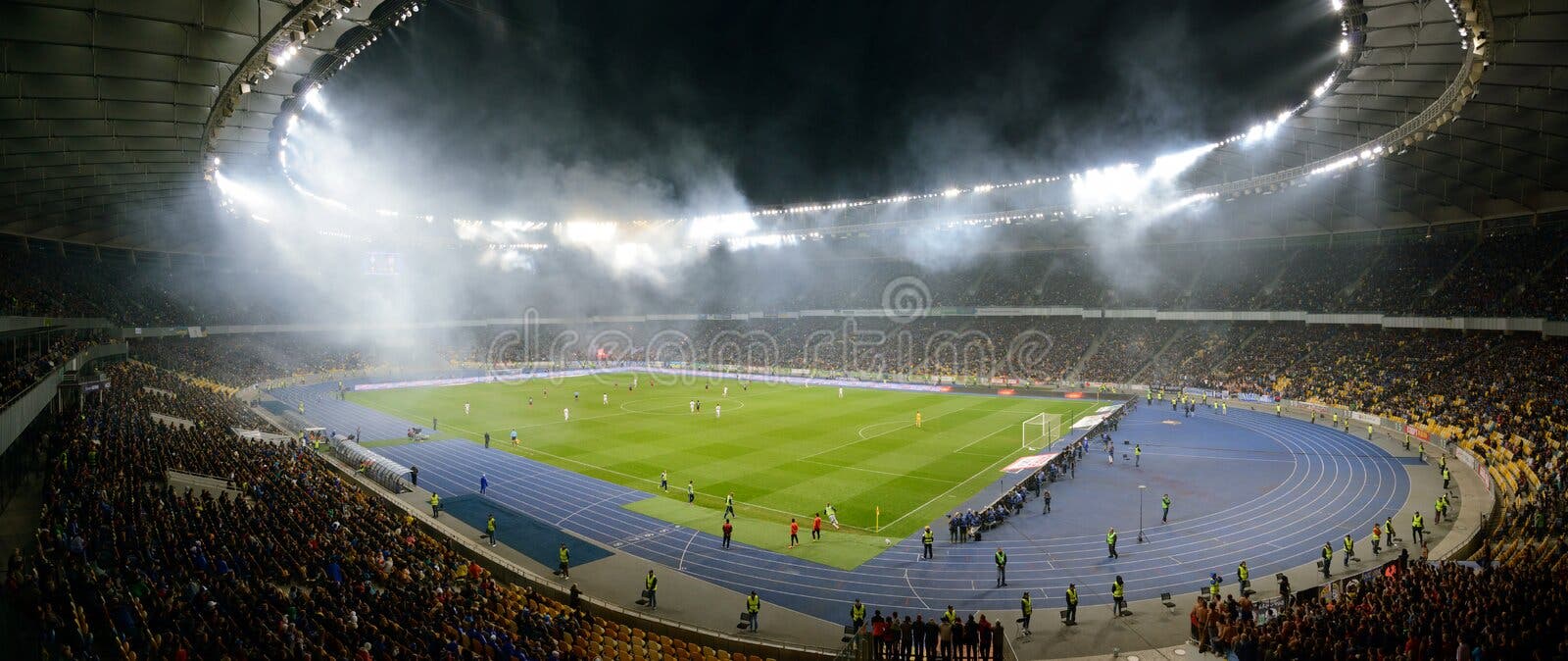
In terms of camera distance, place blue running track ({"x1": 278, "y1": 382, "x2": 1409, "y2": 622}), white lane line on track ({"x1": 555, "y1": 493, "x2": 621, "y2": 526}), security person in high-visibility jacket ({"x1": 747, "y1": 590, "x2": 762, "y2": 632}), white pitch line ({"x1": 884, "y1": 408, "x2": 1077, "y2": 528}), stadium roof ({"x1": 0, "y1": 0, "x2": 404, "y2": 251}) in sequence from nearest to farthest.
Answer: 1. stadium roof ({"x1": 0, "y1": 0, "x2": 404, "y2": 251})
2. security person in high-visibility jacket ({"x1": 747, "y1": 590, "x2": 762, "y2": 632})
3. blue running track ({"x1": 278, "y1": 382, "x2": 1409, "y2": 622})
4. white pitch line ({"x1": 884, "y1": 408, "x2": 1077, "y2": 528})
5. white lane line on track ({"x1": 555, "y1": 493, "x2": 621, "y2": 526})

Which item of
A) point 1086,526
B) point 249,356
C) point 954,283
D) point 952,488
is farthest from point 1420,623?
point 249,356

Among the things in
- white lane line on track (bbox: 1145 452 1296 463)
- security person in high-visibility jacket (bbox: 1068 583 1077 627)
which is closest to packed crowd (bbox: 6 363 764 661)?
security person in high-visibility jacket (bbox: 1068 583 1077 627)

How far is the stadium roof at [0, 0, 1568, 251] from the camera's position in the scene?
16.1m

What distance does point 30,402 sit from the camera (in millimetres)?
22234

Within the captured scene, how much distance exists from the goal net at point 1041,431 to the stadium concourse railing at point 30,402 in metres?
33.7

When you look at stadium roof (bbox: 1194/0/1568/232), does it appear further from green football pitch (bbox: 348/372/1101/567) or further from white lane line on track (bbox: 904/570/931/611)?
white lane line on track (bbox: 904/570/931/611)

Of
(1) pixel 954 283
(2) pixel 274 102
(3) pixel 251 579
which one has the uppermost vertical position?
(2) pixel 274 102

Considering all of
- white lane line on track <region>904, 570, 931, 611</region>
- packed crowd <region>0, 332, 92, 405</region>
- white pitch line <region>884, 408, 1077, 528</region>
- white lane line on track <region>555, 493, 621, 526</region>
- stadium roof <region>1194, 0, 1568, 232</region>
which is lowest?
white lane line on track <region>904, 570, 931, 611</region>

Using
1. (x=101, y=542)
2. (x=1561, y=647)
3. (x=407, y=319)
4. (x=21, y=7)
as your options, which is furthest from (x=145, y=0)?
(x=407, y=319)

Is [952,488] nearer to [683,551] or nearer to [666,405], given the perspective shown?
[683,551]

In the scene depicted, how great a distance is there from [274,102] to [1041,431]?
34344 mm

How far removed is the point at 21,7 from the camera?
45.5ft

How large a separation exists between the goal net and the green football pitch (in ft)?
1.72

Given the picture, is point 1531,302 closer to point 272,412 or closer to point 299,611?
point 299,611
